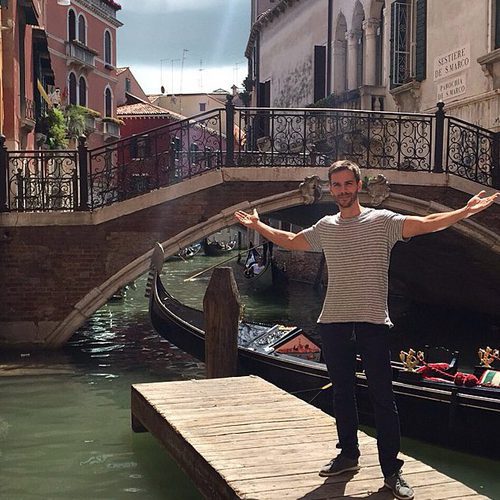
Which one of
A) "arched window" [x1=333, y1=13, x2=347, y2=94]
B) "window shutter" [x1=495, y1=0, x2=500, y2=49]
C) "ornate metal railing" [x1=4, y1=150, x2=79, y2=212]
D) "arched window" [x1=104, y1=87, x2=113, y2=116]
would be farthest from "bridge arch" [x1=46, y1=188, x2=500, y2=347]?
"arched window" [x1=104, y1=87, x2=113, y2=116]

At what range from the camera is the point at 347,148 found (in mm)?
7656

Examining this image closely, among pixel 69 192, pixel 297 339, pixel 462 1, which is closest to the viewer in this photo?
pixel 297 339

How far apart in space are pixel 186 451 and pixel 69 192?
3.91 meters

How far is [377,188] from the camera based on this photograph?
6922 millimetres

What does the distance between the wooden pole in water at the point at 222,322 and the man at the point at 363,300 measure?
240 centimetres

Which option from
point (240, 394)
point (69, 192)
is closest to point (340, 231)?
point (240, 394)

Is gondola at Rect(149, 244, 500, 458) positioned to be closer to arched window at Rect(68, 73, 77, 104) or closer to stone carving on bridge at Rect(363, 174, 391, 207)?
stone carving on bridge at Rect(363, 174, 391, 207)

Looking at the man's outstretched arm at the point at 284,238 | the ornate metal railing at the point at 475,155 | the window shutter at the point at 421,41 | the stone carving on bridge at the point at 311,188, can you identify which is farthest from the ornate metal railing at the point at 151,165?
the man's outstretched arm at the point at 284,238

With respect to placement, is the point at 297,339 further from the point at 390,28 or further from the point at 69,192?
the point at 390,28

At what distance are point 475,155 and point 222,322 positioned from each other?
3290mm

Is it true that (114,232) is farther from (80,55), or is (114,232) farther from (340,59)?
(80,55)

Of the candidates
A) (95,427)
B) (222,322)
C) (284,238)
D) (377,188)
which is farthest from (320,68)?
(284,238)

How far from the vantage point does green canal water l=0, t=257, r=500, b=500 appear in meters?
3.92

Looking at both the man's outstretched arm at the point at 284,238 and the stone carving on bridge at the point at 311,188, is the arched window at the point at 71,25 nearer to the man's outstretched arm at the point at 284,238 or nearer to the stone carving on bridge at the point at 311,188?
the stone carving on bridge at the point at 311,188
